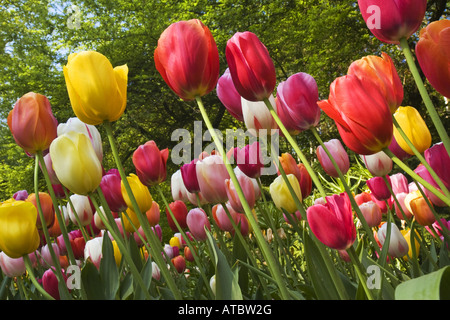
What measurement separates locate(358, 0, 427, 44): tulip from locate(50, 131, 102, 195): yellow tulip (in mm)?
491

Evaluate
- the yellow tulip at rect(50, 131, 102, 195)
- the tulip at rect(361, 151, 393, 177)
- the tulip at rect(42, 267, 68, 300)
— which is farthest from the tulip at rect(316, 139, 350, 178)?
the tulip at rect(42, 267, 68, 300)

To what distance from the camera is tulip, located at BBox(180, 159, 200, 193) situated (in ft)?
3.93

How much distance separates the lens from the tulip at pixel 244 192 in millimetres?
1049

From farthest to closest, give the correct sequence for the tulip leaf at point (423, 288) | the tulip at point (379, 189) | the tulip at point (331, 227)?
the tulip at point (379, 189) → the tulip at point (331, 227) → the tulip leaf at point (423, 288)

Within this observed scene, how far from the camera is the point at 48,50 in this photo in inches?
398

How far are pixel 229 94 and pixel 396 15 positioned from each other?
0.36 metres

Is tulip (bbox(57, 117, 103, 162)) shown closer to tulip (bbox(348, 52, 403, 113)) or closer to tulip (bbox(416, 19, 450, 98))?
tulip (bbox(348, 52, 403, 113))

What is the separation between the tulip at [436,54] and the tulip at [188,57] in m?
0.31

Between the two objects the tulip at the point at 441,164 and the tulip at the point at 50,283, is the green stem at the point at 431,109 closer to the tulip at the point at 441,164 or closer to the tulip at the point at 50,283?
the tulip at the point at 441,164

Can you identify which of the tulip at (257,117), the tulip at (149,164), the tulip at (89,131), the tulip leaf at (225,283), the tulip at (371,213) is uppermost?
the tulip at (89,131)

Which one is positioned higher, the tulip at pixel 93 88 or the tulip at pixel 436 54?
the tulip at pixel 93 88

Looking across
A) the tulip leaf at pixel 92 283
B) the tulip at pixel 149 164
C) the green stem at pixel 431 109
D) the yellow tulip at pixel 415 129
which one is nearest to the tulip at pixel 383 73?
the green stem at pixel 431 109

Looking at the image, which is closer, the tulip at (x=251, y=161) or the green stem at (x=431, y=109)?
the green stem at (x=431, y=109)

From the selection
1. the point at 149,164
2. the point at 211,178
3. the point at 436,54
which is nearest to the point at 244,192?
the point at 211,178
